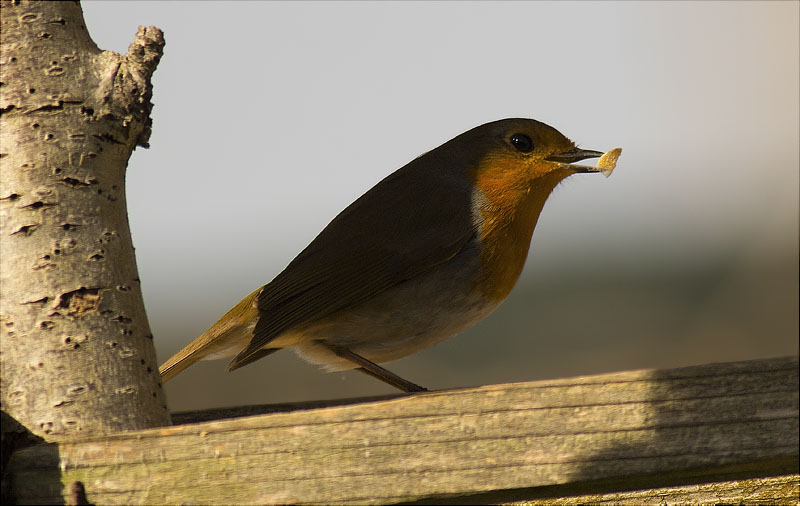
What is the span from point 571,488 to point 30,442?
1207mm

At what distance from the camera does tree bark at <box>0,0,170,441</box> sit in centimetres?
219

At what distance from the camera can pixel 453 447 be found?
189 centimetres

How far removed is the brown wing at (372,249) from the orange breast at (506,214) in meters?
0.07

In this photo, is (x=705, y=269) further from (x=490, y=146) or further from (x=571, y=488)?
(x=571, y=488)

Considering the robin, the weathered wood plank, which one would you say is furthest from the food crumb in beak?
the weathered wood plank

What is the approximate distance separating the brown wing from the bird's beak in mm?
372

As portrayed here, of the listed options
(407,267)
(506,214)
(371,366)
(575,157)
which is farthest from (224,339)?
(575,157)

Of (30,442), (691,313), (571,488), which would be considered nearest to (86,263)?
(30,442)

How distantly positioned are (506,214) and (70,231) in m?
1.69

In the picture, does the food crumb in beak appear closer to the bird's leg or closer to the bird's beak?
the bird's beak

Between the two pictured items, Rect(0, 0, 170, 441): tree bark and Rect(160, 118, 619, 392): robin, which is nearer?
Rect(0, 0, 170, 441): tree bark

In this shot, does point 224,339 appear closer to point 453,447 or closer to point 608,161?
point 608,161

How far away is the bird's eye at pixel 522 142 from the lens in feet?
12.5

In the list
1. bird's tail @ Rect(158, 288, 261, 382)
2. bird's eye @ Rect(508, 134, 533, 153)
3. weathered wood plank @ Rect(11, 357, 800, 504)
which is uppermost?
bird's eye @ Rect(508, 134, 533, 153)
